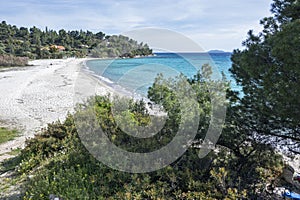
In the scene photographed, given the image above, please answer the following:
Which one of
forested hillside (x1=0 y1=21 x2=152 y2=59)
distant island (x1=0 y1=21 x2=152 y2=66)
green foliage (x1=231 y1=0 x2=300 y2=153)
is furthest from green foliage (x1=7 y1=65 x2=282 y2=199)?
forested hillside (x1=0 y1=21 x2=152 y2=59)

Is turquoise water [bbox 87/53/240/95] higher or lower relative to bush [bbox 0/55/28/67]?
higher

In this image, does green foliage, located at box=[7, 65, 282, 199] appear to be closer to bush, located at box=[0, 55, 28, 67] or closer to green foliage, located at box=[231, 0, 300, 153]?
green foliage, located at box=[231, 0, 300, 153]

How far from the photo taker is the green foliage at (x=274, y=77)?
122 inches

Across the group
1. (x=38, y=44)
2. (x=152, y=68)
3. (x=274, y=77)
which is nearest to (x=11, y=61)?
(x=38, y=44)

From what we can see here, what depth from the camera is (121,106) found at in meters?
6.16

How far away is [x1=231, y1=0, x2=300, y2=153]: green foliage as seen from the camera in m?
3.10

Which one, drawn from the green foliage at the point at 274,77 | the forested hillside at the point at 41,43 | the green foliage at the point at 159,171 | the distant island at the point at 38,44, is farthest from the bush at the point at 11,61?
the green foliage at the point at 274,77

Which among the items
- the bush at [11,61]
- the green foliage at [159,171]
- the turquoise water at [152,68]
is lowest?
the bush at [11,61]

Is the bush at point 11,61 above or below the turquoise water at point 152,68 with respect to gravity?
below

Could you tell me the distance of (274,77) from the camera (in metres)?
3.33

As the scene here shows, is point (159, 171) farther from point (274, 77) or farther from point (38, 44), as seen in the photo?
point (38, 44)

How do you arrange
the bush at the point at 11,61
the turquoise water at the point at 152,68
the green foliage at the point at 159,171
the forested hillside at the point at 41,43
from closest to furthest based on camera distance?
the green foliage at the point at 159,171, the turquoise water at the point at 152,68, the bush at the point at 11,61, the forested hillside at the point at 41,43

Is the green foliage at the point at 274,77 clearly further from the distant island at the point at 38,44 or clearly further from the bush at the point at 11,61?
the bush at the point at 11,61

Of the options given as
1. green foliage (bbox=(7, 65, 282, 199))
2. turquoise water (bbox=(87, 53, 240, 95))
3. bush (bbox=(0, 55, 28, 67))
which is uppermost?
turquoise water (bbox=(87, 53, 240, 95))
